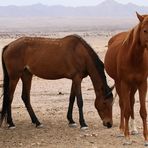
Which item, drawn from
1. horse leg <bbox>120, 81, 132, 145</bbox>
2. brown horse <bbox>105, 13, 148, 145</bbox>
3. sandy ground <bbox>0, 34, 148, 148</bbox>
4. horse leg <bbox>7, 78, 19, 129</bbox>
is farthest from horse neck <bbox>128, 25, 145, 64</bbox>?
horse leg <bbox>7, 78, 19, 129</bbox>

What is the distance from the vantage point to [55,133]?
9422mm

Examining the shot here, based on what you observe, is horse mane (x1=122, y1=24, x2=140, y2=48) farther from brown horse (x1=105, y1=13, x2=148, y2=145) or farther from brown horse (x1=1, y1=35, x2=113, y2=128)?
brown horse (x1=1, y1=35, x2=113, y2=128)

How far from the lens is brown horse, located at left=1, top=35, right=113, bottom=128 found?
9828 mm

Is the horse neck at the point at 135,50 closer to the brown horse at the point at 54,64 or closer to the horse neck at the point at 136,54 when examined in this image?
the horse neck at the point at 136,54

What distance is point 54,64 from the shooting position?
10023 mm

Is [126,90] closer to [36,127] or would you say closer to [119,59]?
[119,59]

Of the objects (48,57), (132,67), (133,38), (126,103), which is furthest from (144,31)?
(48,57)

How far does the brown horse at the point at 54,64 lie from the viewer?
9.83 m

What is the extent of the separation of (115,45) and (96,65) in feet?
3.25

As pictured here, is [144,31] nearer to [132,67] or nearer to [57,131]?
[132,67]

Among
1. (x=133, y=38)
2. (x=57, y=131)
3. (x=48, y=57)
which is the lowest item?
(x=57, y=131)

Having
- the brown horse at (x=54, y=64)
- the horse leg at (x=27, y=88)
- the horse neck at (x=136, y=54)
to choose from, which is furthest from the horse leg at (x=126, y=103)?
the horse leg at (x=27, y=88)

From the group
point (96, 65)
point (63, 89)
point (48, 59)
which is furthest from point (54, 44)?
point (63, 89)

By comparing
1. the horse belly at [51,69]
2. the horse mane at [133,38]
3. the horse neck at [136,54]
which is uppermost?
the horse mane at [133,38]
